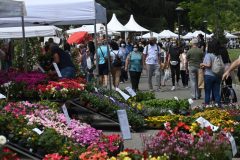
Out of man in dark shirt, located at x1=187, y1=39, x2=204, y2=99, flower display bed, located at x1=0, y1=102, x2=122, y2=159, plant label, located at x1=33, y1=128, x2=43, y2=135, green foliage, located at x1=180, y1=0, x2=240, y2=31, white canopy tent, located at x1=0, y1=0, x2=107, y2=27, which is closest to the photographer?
flower display bed, located at x1=0, y1=102, x2=122, y2=159

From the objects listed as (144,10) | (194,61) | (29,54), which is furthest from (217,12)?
(194,61)

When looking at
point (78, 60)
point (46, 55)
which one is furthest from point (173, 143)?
point (78, 60)

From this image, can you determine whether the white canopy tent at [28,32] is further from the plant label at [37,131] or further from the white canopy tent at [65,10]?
the plant label at [37,131]

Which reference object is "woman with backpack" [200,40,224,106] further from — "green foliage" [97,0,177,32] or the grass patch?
"green foliage" [97,0,177,32]

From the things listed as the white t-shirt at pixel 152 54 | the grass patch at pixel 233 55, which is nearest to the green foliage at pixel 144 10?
the grass patch at pixel 233 55

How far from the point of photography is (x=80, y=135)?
8023mm

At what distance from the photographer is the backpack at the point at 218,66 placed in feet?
46.9

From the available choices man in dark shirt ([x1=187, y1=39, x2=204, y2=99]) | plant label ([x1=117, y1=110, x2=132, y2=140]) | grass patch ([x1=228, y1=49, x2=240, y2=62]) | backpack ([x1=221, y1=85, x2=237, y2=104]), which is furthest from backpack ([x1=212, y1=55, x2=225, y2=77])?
grass patch ([x1=228, y1=49, x2=240, y2=62])

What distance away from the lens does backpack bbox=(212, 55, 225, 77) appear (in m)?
14.3

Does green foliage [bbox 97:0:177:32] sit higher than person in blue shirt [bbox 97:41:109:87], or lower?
higher

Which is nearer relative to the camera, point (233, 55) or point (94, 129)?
point (94, 129)

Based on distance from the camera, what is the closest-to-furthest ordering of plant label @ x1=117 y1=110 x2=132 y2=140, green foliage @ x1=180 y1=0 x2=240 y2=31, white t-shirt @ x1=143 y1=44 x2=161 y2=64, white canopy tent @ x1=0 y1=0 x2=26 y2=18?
plant label @ x1=117 y1=110 x2=132 y2=140 → white canopy tent @ x1=0 y1=0 x2=26 y2=18 → white t-shirt @ x1=143 y1=44 x2=161 y2=64 → green foliage @ x1=180 y1=0 x2=240 y2=31

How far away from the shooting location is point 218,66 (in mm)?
14297

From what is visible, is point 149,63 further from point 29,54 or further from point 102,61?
point 29,54
